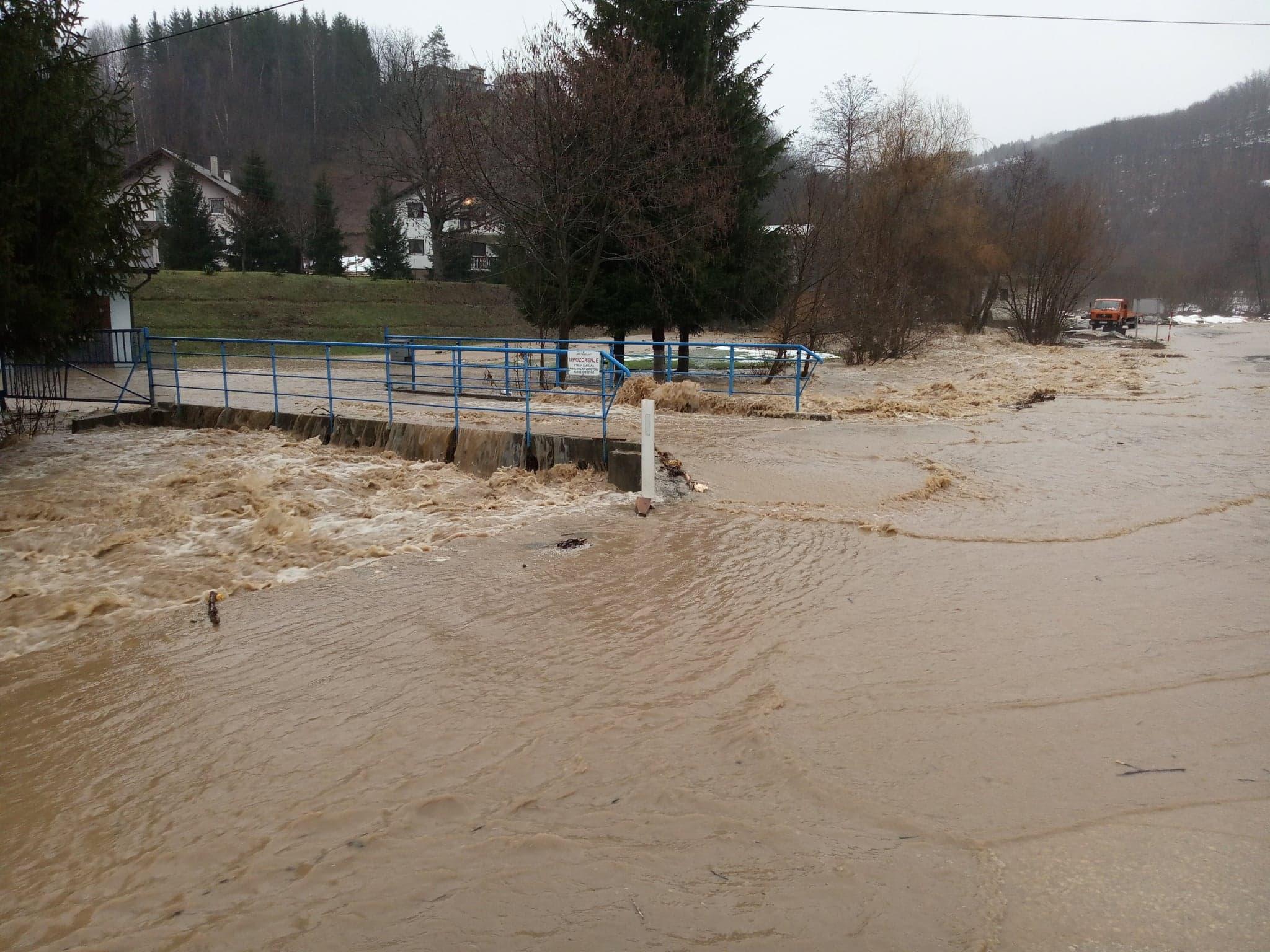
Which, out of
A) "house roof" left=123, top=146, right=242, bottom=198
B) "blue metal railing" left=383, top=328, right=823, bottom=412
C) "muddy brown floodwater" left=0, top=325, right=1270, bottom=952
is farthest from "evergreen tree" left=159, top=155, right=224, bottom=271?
"muddy brown floodwater" left=0, top=325, right=1270, bottom=952

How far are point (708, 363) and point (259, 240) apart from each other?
28.1 metres

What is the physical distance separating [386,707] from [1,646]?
11.2ft

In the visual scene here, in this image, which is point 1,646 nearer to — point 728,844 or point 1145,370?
point 728,844

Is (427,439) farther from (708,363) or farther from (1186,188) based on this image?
(1186,188)

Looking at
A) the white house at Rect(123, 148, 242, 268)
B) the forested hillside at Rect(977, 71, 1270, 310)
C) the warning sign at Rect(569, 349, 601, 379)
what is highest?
the forested hillside at Rect(977, 71, 1270, 310)

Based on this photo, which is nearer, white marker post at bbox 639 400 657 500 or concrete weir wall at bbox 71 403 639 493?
white marker post at bbox 639 400 657 500

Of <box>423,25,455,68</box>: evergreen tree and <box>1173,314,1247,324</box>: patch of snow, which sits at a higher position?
<box>423,25,455,68</box>: evergreen tree

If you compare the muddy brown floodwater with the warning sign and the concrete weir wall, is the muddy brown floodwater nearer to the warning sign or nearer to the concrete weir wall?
the concrete weir wall

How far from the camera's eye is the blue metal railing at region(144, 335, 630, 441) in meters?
14.9

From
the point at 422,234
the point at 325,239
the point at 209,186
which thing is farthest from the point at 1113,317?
the point at 209,186

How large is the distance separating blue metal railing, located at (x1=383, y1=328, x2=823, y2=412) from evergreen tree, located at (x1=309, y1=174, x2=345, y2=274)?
25.5m

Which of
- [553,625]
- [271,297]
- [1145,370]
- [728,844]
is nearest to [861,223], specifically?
[1145,370]

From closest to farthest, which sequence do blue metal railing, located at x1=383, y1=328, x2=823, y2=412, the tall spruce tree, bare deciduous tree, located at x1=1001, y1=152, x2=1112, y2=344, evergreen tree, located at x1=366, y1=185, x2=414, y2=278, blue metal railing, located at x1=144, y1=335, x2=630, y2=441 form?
blue metal railing, located at x1=144, y1=335, x2=630, y2=441 → blue metal railing, located at x1=383, y1=328, x2=823, y2=412 → the tall spruce tree → bare deciduous tree, located at x1=1001, y1=152, x2=1112, y2=344 → evergreen tree, located at x1=366, y1=185, x2=414, y2=278

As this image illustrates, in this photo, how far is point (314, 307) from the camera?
42.3 m
